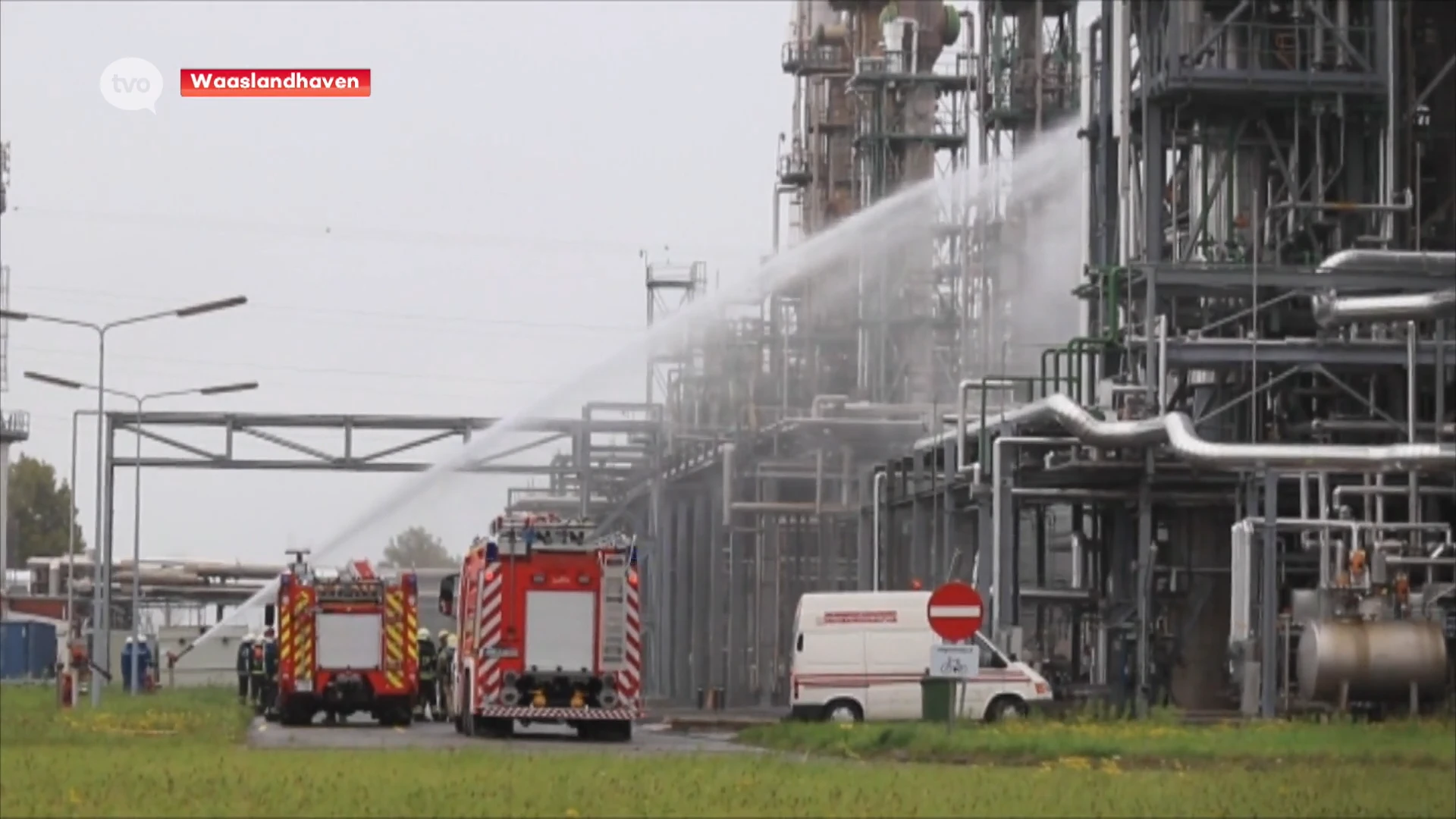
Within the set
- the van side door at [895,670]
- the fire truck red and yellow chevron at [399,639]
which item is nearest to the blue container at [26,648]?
the fire truck red and yellow chevron at [399,639]

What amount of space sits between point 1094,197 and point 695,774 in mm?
35936

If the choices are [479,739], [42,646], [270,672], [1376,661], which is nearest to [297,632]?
[270,672]

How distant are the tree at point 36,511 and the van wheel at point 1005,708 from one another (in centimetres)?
12741

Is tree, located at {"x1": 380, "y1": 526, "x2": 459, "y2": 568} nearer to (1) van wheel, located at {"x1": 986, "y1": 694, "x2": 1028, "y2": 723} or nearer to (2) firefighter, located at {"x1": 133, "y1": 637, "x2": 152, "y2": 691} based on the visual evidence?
(2) firefighter, located at {"x1": 133, "y1": 637, "x2": 152, "y2": 691}

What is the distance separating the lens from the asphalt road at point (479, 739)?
38.8m

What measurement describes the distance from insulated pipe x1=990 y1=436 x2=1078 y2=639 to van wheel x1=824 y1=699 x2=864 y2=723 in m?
6.39

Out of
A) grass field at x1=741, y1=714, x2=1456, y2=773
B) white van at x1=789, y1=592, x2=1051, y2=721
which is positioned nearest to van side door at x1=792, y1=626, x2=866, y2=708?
white van at x1=789, y1=592, x2=1051, y2=721

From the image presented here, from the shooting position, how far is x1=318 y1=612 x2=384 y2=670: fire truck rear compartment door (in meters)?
50.4

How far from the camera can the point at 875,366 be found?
8406 centimetres

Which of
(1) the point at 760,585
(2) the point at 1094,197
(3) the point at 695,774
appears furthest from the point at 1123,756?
(1) the point at 760,585

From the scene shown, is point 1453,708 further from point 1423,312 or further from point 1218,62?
point 1218,62

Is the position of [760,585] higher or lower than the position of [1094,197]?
lower

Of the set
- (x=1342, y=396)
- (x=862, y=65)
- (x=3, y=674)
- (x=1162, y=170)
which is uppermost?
(x=862, y=65)

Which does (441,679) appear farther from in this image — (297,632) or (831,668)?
(831,668)
